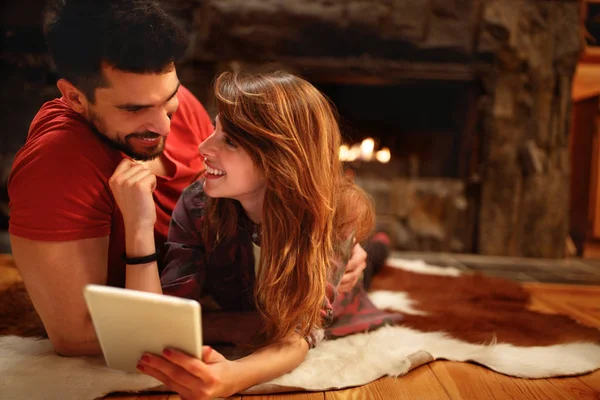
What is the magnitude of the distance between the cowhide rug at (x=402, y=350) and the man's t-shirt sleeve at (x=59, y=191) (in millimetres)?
251

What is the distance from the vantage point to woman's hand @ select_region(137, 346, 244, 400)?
2.20 feet

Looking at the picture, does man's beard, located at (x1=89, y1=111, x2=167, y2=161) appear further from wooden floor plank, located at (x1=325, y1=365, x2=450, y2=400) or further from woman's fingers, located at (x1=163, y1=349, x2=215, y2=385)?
wooden floor plank, located at (x1=325, y1=365, x2=450, y2=400)

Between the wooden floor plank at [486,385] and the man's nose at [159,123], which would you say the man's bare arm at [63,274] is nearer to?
the man's nose at [159,123]

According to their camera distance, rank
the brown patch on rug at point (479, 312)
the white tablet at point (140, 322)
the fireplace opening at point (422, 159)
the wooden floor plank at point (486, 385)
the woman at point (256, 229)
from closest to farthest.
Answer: the white tablet at point (140, 322) < the woman at point (256, 229) < the wooden floor plank at point (486, 385) < the brown patch on rug at point (479, 312) < the fireplace opening at point (422, 159)

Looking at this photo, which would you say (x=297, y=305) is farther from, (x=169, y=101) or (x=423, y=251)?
(x=423, y=251)

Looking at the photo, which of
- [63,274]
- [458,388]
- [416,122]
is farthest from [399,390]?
[416,122]

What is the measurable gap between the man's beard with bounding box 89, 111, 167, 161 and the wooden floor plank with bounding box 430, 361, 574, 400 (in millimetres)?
683

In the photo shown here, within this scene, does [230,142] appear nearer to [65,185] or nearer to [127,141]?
[127,141]

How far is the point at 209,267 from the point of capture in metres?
0.98

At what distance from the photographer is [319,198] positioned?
2.76ft

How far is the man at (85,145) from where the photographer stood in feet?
2.42

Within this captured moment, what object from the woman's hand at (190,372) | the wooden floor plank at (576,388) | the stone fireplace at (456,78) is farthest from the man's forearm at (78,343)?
the stone fireplace at (456,78)

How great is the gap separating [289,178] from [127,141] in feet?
0.92

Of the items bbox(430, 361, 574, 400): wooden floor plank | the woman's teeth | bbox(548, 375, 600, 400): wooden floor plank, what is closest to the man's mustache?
the woman's teeth
